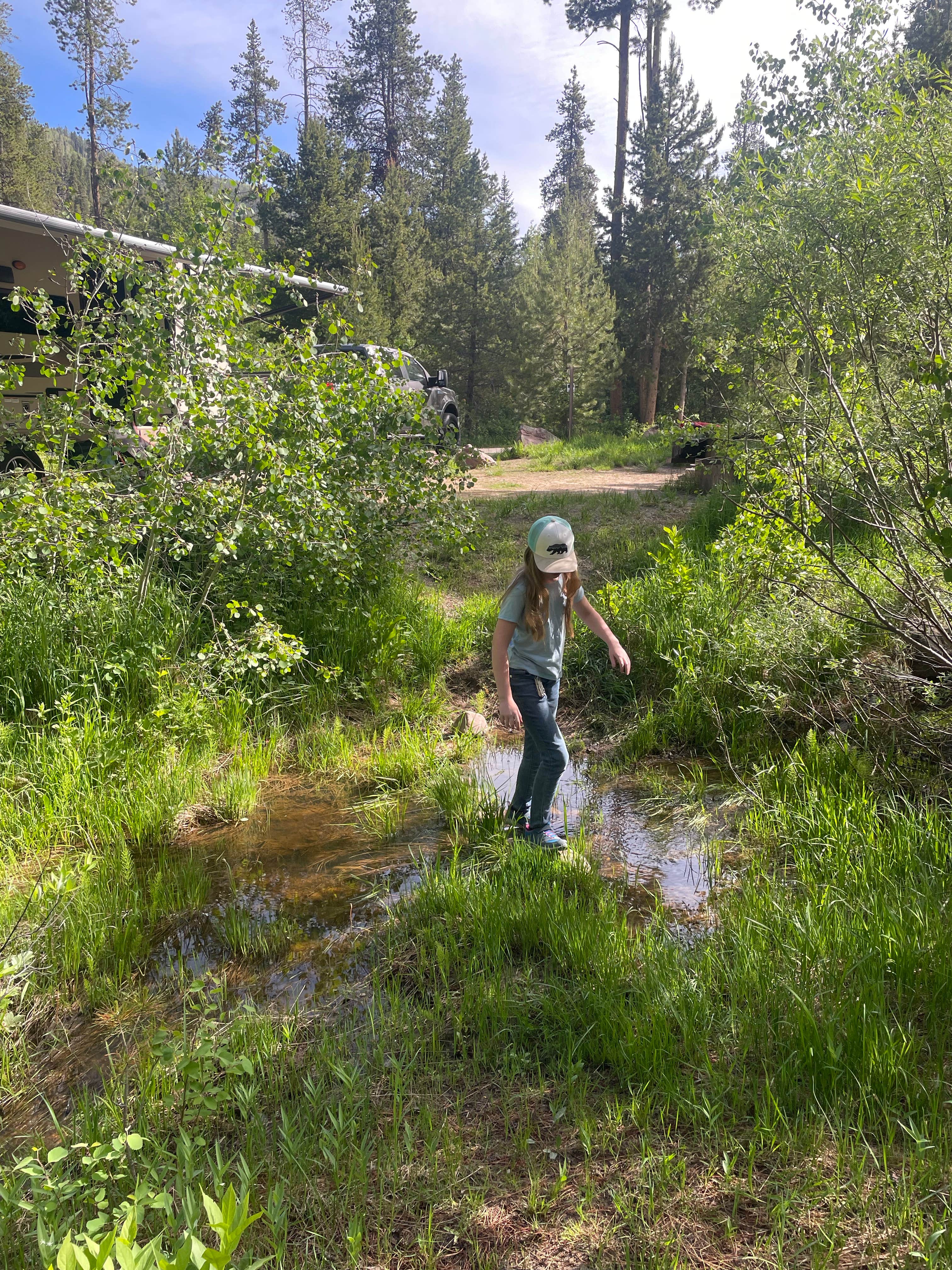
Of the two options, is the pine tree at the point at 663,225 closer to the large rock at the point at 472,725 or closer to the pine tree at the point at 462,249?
the pine tree at the point at 462,249

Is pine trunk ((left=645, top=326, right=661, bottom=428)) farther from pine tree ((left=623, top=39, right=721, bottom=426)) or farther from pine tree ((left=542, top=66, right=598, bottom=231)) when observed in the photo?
pine tree ((left=542, top=66, right=598, bottom=231))

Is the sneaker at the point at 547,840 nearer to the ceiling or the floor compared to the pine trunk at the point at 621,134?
nearer to the floor

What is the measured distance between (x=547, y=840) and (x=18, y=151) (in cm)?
3968

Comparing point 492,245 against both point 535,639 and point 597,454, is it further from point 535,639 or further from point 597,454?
point 535,639

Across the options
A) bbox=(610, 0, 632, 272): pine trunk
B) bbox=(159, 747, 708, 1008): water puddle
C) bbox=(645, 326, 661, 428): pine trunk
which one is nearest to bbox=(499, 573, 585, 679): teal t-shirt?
bbox=(159, 747, 708, 1008): water puddle

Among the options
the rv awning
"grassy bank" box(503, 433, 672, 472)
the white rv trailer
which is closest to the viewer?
the rv awning

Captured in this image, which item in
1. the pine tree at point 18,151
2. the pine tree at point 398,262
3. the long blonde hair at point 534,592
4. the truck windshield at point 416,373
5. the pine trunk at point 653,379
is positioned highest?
the pine tree at point 18,151

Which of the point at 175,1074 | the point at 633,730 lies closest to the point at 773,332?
the point at 633,730

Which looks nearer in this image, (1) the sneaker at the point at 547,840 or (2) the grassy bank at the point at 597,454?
(1) the sneaker at the point at 547,840

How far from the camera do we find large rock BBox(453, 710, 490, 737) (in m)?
6.12

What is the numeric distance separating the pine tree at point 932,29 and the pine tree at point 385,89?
19.7 meters

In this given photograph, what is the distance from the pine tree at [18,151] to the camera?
31.0 m

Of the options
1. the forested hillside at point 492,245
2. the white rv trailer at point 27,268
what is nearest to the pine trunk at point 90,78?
the forested hillside at point 492,245

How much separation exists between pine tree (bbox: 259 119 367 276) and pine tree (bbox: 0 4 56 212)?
8.64m
